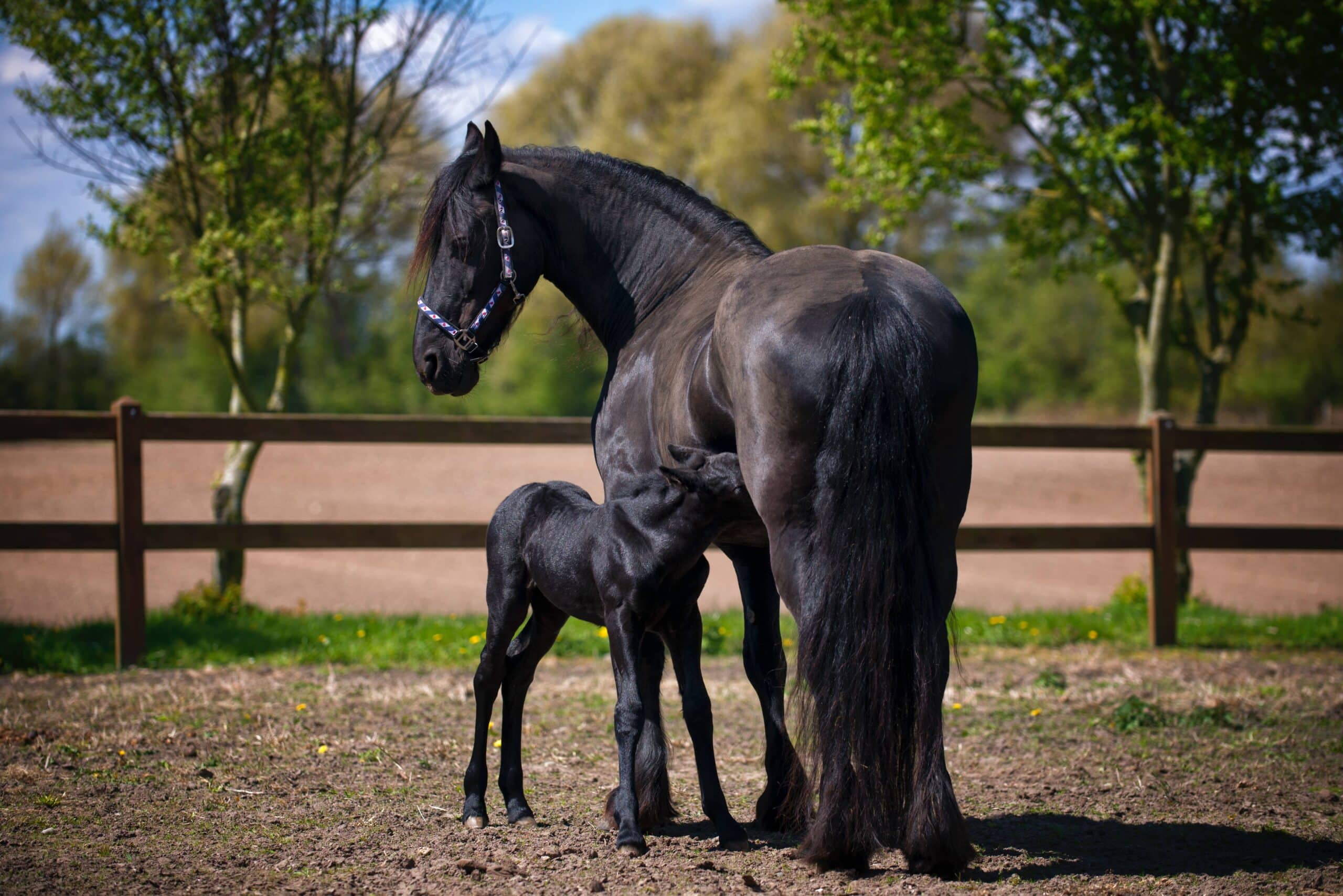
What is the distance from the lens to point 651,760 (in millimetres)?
3607

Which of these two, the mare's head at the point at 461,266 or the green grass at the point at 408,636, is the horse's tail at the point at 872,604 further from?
the green grass at the point at 408,636

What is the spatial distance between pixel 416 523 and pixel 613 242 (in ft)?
12.8

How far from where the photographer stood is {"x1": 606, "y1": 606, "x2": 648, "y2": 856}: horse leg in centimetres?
Result: 338

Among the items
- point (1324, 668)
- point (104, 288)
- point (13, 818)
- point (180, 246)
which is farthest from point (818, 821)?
point (104, 288)

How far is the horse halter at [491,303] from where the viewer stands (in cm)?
393

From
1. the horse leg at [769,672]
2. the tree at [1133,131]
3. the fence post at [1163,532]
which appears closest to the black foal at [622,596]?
the horse leg at [769,672]

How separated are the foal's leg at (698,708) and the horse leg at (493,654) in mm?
553

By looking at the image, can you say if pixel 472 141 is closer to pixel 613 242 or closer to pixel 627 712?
pixel 613 242

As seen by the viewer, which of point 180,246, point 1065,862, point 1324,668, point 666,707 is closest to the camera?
point 1065,862

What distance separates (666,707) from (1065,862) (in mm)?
2828

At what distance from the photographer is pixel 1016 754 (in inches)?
193

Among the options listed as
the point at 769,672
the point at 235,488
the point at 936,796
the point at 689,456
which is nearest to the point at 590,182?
the point at 689,456

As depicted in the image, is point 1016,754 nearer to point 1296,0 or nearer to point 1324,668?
point 1324,668

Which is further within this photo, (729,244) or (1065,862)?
(729,244)
